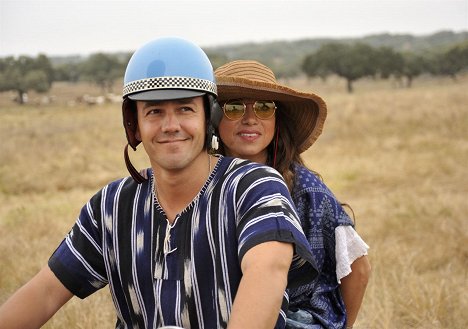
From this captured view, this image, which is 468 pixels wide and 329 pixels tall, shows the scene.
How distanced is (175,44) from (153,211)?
627 millimetres

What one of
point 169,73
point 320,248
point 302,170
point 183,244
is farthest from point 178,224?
point 302,170

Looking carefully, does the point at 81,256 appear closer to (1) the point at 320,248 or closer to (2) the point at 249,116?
(1) the point at 320,248

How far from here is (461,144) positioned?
16719 millimetres

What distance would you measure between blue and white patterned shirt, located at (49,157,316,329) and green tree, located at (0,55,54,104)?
1426 cm

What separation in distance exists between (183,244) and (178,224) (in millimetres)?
77

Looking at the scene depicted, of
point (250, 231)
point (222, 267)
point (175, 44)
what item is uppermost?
point (175, 44)

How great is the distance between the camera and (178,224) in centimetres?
238

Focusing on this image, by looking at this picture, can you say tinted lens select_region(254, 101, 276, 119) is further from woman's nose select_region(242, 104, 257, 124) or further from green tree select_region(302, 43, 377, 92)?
green tree select_region(302, 43, 377, 92)

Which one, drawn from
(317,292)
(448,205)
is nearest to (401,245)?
(448,205)

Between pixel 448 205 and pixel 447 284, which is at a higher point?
pixel 447 284

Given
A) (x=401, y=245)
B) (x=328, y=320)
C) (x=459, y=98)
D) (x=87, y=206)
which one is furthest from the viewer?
(x=459, y=98)

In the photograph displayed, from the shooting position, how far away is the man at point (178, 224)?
2.22 meters

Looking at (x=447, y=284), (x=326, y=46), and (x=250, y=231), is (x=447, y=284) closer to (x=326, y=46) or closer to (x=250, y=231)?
(x=250, y=231)

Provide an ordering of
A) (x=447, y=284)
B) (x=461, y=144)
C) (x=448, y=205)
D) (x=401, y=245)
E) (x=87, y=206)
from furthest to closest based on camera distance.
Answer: (x=461, y=144) → (x=448, y=205) → (x=401, y=245) → (x=447, y=284) → (x=87, y=206)
